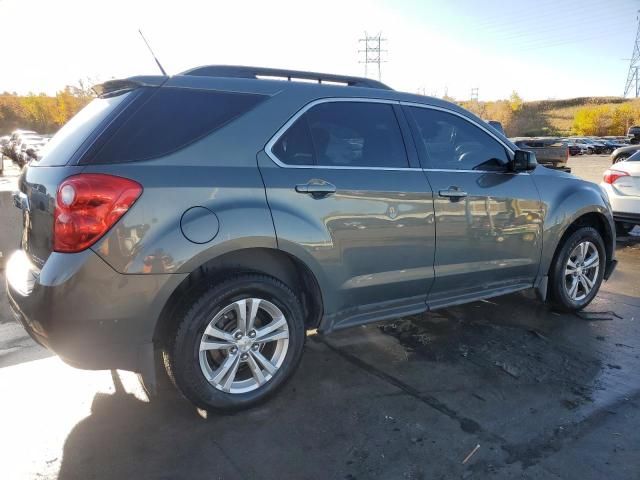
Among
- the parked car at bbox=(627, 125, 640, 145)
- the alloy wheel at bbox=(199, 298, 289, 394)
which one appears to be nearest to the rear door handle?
the alloy wheel at bbox=(199, 298, 289, 394)

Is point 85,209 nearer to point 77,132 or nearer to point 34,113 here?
point 77,132

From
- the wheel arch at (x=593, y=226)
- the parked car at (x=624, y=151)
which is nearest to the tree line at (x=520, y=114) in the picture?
the parked car at (x=624, y=151)

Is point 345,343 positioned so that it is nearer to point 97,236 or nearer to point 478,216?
point 478,216

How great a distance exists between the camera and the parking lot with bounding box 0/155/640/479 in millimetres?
2361

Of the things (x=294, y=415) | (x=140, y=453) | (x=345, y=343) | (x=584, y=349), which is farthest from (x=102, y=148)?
(x=584, y=349)

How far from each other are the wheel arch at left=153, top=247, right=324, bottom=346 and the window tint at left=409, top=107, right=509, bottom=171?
1212 mm

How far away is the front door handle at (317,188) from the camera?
2793 mm

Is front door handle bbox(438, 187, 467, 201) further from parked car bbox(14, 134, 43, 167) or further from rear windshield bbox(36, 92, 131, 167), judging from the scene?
parked car bbox(14, 134, 43, 167)

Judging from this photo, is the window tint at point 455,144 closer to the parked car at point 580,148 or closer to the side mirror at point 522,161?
the side mirror at point 522,161

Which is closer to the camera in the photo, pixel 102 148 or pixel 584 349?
pixel 102 148

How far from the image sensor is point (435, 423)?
8.89 ft

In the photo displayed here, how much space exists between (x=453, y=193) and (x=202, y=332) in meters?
1.92

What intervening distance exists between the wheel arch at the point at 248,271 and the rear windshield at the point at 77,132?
0.87 meters

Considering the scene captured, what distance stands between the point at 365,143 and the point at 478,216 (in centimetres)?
103
